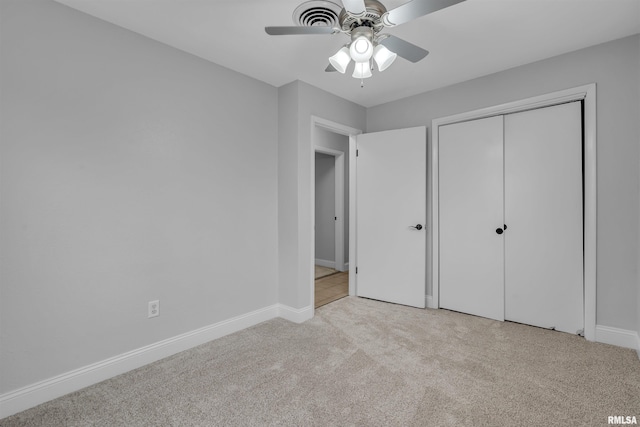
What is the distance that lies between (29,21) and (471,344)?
3.72m

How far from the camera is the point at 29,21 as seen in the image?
1.79 m

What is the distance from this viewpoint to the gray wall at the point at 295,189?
3061mm

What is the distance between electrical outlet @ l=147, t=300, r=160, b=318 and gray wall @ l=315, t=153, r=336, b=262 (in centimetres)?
353

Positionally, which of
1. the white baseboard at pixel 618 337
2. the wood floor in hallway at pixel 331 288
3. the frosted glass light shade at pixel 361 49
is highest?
the frosted glass light shade at pixel 361 49

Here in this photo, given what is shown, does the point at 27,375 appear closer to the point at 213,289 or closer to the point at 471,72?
the point at 213,289

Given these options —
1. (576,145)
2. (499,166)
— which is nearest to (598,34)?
(576,145)

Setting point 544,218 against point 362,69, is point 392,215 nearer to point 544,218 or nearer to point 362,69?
point 544,218

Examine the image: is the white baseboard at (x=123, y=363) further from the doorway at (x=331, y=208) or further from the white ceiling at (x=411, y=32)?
the white ceiling at (x=411, y=32)

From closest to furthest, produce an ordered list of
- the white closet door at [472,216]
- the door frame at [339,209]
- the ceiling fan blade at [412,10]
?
the ceiling fan blade at [412,10] < the white closet door at [472,216] < the door frame at [339,209]

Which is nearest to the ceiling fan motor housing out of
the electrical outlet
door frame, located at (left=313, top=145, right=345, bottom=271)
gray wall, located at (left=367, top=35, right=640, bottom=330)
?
gray wall, located at (left=367, top=35, right=640, bottom=330)

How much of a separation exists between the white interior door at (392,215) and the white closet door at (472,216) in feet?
0.77

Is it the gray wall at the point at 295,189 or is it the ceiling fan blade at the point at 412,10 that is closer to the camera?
the ceiling fan blade at the point at 412,10

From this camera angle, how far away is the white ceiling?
1957mm

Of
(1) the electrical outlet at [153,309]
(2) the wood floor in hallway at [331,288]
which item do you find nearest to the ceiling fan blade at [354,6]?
(1) the electrical outlet at [153,309]
